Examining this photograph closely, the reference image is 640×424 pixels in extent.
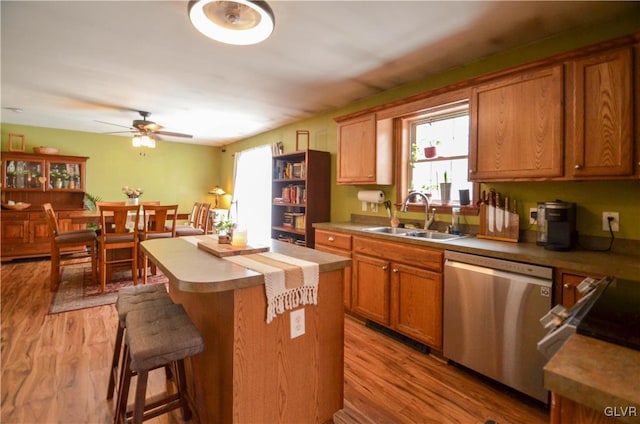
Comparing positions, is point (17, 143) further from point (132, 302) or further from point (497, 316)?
point (497, 316)

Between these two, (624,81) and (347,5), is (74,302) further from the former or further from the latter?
(624,81)

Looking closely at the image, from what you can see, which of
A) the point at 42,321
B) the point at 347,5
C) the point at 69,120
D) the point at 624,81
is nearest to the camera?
the point at 624,81

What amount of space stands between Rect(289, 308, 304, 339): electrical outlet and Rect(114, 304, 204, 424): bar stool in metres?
0.42

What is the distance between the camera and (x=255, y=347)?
1.42m

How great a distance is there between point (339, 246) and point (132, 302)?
76.2 inches

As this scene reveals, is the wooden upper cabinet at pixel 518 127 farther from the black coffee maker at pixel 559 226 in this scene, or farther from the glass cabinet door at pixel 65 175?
the glass cabinet door at pixel 65 175

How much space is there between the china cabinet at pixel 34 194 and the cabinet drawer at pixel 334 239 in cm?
413

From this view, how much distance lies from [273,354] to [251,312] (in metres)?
0.25

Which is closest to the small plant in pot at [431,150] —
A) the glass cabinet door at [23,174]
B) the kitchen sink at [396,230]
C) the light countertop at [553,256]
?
the kitchen sink at [396,230]

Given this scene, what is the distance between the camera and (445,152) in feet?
10.0

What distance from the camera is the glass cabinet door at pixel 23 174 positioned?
16.9 ft

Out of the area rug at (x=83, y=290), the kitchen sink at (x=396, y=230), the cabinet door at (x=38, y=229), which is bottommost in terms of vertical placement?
the area rug at (x=83, y=290)

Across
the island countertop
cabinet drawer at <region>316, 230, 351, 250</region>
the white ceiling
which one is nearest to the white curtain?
the white ceiling

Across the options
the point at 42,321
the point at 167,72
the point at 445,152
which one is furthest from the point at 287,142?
the point at 42,321
